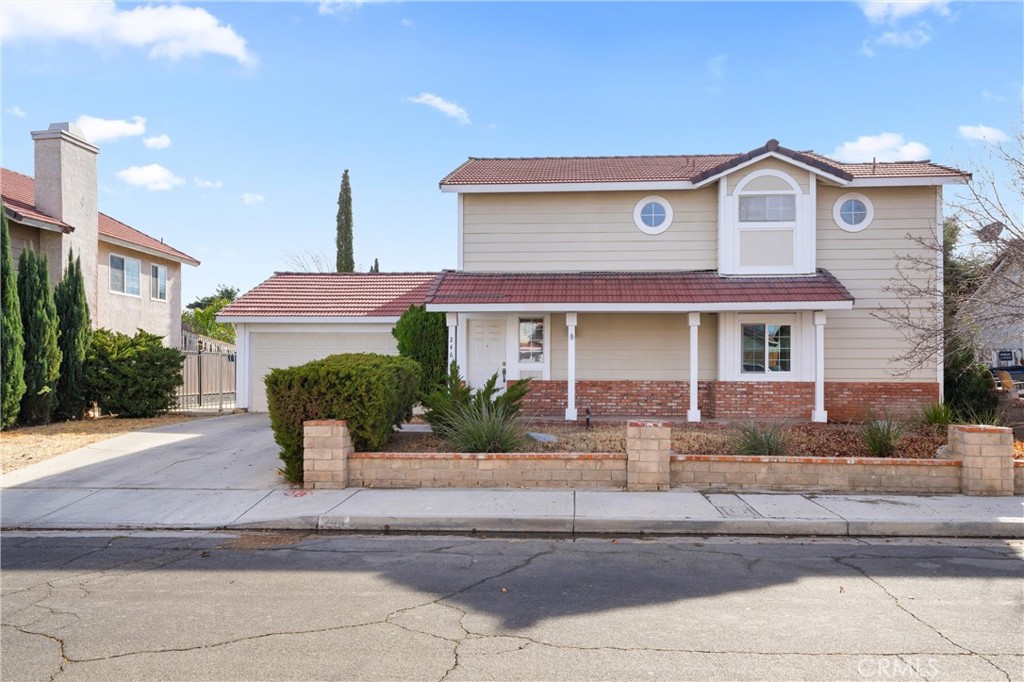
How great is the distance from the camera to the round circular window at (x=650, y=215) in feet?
51.7

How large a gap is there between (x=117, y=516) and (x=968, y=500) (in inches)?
405

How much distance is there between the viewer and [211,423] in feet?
50.6

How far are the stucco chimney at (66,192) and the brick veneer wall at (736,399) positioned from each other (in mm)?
12196

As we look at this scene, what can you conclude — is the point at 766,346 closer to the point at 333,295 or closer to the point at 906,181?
the point at 906,181

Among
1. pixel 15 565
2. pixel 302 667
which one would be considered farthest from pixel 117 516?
pixel 302 667

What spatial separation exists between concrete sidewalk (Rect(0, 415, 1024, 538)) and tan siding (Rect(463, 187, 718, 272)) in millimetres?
8034

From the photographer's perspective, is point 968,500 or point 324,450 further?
point 324,450

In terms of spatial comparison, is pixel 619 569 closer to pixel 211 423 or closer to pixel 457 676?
pixel 457 676

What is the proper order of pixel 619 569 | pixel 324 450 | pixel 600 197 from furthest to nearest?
pixel 600 197, pixel 324 450, pixel 619 569

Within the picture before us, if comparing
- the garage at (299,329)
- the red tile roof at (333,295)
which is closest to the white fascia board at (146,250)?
the red tile roof at (333,295)

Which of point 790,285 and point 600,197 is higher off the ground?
point 600,197

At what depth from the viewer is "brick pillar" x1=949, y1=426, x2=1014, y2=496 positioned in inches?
337

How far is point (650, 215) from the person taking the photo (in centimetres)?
1577

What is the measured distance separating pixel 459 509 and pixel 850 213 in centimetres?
1211
